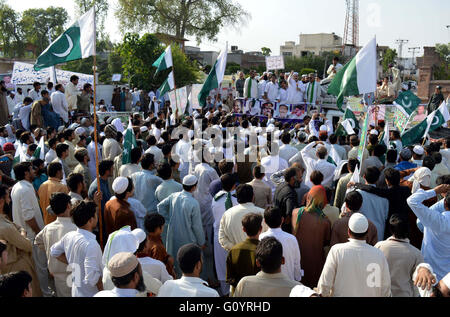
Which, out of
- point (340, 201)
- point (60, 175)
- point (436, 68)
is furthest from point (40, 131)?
point (436, 68)

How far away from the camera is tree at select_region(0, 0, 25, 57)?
49.7 m

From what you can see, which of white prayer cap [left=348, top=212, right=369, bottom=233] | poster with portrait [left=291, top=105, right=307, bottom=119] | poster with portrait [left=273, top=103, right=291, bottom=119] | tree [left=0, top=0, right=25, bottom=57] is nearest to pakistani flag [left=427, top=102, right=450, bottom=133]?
white prayer cap [left=348, top=212, right=369, bottom=233]

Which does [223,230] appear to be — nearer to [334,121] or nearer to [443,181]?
[443,181]

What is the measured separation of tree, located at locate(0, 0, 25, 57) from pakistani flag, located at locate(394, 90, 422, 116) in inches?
2007

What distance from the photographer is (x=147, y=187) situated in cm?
605

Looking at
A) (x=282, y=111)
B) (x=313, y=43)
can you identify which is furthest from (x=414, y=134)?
(x=313, y=43)

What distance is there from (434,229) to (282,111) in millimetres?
11240

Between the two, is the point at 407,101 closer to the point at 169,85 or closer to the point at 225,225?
the point at 169,85

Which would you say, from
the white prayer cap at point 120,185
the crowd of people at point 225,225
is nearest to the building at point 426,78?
the crowd of people at point 225,225

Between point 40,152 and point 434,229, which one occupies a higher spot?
point 40,152

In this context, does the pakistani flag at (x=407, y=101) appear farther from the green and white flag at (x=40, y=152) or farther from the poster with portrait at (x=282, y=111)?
the green and white flag at (x=40, y=152)

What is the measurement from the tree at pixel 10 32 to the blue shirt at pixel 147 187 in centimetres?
5152

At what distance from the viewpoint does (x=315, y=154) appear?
23.9 ft

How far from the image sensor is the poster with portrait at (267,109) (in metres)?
15.4
